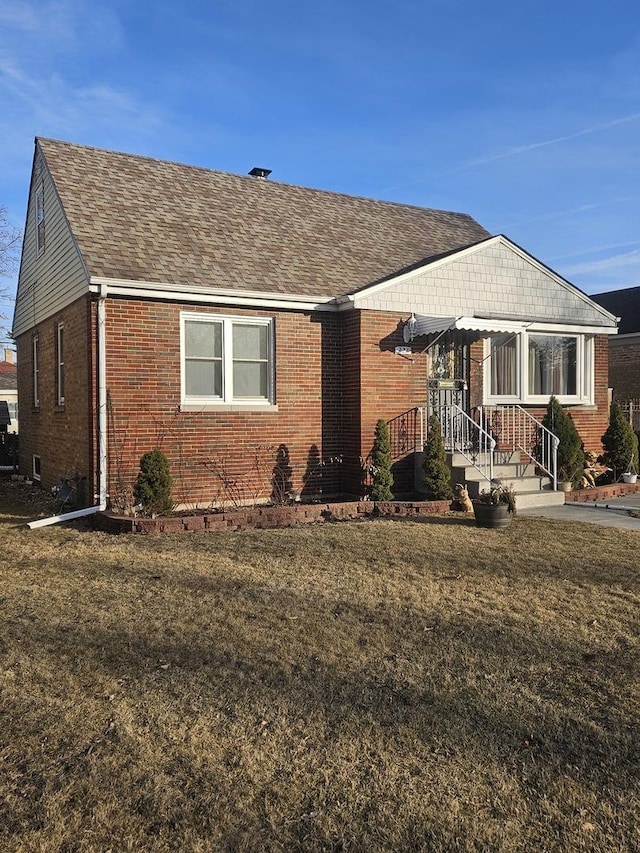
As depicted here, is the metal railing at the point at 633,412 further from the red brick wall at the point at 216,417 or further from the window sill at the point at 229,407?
the window sill at the point at 229,407

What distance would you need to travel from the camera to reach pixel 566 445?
12602 millimetres

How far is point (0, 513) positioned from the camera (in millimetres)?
10734

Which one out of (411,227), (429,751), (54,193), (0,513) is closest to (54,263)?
(54,193)

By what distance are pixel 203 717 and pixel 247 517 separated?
569 centimetres

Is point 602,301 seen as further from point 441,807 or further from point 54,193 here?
point 441,807

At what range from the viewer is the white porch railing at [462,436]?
39.0 ft

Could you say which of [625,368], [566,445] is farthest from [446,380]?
[625,368]

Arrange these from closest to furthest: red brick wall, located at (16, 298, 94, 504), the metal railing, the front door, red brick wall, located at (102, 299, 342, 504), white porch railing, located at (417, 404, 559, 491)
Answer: red brick wall, located at (102, 299, 342, 504), red brick wall, located at (16, 298, 94, 504), white porch railing, located at (417, 404, 559, 491), the front door, the metal railing

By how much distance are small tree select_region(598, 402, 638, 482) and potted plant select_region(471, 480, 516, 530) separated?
5252 mm

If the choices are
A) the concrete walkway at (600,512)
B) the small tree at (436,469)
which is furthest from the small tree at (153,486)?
the concrete walkway at (600,512)

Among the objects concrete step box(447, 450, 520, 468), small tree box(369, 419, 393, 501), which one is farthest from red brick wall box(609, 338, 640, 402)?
small tree box(369, 419, 393, 501)

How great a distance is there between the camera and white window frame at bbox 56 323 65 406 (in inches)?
492

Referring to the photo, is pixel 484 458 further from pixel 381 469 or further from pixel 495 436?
pixel 381 469

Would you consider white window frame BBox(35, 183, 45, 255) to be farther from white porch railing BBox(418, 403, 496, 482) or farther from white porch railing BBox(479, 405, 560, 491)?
white porch railing BBox(479, 405, 560, 491)
